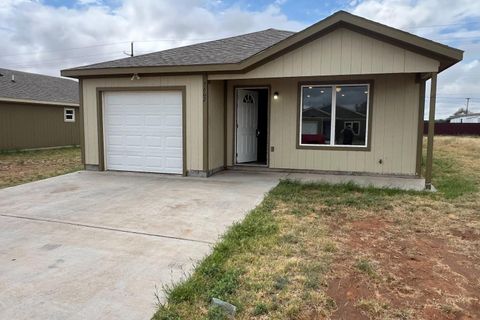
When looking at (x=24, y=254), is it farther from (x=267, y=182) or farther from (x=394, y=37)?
(x=394, y=37)

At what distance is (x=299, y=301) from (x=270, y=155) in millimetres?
6645

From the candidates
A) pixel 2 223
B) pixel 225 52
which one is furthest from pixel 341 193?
pixel 2 223

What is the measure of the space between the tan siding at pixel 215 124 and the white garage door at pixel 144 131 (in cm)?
72

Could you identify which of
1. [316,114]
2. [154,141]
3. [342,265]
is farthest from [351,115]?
[342,265]

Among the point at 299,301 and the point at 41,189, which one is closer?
the point at 299,301

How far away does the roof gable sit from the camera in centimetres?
672

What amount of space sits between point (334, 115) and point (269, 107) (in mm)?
1636

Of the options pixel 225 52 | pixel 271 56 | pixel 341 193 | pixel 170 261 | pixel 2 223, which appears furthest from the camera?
pixel 225 52

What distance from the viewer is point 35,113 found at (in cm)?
1702

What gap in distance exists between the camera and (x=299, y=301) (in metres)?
2.86

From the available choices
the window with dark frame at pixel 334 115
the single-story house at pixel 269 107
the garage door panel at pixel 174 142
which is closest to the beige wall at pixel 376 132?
the single-story house at pixel 269 107

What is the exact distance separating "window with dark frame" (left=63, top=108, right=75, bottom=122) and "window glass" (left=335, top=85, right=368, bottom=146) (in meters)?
15.3

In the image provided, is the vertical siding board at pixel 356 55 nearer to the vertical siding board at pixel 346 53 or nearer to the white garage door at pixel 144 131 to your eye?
the vertical siding board at pixel 346 53

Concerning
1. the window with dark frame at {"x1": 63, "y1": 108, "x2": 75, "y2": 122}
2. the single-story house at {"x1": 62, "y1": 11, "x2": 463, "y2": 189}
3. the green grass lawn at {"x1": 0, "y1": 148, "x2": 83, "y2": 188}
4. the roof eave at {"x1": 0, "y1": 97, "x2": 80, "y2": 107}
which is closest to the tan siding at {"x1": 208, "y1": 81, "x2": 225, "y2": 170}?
the single-story house at {"x1": 62, "y1": 11, "x2": 463, "y2": 189}
